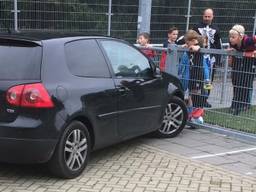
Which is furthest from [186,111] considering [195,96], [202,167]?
[202,167]

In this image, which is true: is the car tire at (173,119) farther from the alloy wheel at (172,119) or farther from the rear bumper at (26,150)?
the rear bumper at (26,150)

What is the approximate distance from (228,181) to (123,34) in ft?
22.3

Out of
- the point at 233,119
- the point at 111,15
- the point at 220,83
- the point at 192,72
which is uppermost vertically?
the point at 111,15

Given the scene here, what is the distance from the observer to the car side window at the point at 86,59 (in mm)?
6056

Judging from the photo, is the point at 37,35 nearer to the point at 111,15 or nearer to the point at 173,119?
the point at 173,119

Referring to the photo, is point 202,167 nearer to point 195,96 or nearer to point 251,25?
point 195,96

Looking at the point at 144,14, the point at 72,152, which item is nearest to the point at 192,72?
the point at 144,14

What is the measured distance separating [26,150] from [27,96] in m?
0.53

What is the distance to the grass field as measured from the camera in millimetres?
8188

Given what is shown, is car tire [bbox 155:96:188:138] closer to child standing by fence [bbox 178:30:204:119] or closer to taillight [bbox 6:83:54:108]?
child standing by fence [bbox 178:30:204:119]

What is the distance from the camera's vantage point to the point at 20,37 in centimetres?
591

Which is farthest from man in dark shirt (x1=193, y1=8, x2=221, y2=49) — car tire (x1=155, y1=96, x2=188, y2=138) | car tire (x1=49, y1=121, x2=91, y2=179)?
car tire (x1=49, y1=121, x2=91, y2=179)

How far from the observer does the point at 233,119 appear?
8391mm

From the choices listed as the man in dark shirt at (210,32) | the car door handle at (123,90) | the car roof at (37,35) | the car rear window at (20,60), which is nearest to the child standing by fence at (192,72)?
the man in dark shirt at (210,32)
